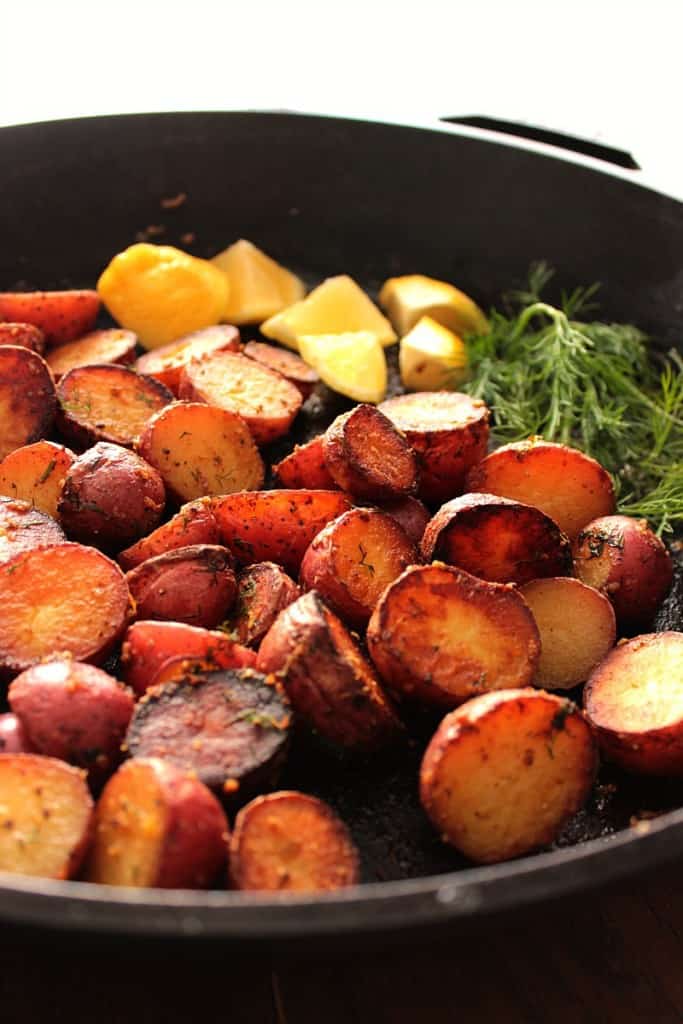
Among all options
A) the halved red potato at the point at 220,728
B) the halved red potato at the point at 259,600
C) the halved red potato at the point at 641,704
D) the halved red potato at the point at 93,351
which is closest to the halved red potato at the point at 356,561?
the halved red potato at the point at 259,600

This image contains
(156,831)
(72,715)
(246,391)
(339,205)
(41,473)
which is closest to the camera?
(156,831)

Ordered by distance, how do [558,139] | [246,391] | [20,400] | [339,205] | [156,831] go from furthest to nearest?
[339,205], [558,139], [246,391], [20,400], [156,831]

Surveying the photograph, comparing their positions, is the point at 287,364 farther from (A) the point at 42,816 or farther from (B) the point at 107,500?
(A) the point at 42,816

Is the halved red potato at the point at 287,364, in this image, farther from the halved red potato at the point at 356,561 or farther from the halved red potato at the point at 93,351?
the halved red potato at the point at 356,561

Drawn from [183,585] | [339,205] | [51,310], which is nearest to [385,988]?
[183,585]

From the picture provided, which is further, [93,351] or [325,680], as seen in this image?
[93,351]

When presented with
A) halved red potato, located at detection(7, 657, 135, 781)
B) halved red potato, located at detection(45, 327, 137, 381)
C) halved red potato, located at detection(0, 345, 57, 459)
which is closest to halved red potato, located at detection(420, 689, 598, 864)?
halved red potato, located at detection(7, 657, 135, 781)

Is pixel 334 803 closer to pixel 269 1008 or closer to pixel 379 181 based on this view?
pixel 269 1008
